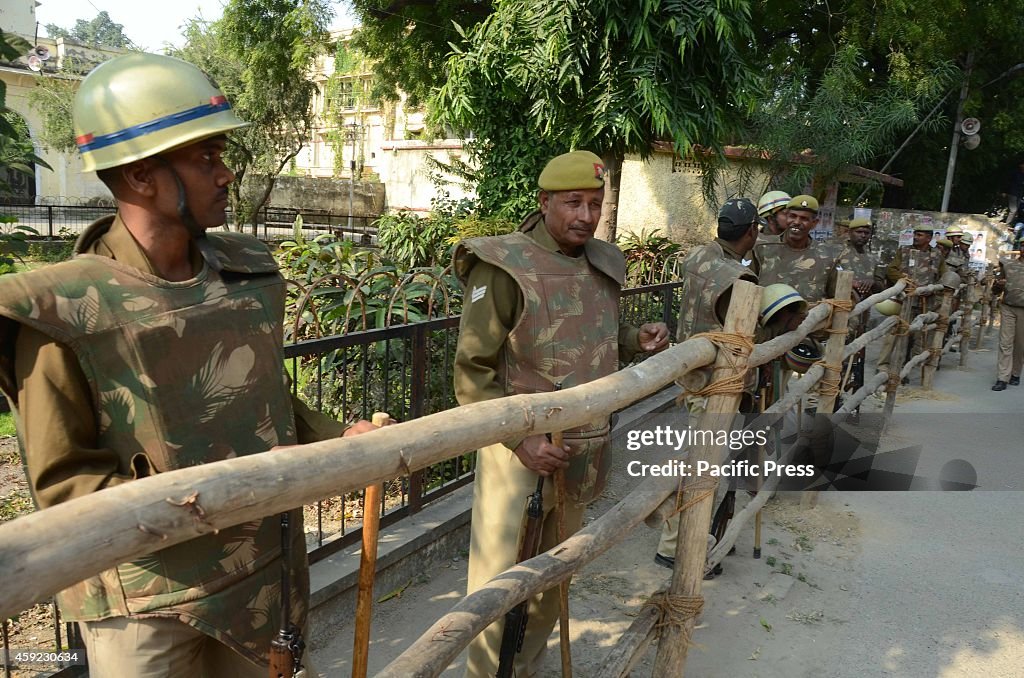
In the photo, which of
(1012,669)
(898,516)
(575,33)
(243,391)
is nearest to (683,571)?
(243,391)

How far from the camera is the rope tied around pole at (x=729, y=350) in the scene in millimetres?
2264

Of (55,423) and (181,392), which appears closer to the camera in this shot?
(55,423)

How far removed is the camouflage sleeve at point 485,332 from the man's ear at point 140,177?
3.60 feet

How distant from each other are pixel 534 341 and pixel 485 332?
6.1 inches

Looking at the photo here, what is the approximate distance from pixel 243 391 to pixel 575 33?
19.6 feet

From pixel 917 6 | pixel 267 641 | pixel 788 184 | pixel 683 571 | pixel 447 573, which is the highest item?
pixel 917 6

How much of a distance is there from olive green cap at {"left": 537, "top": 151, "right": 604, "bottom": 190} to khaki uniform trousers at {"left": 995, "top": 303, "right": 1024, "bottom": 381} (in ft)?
25.2

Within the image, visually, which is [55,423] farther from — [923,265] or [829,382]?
[923,265]

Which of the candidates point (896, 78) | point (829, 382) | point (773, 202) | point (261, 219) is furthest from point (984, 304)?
point (261, 219)

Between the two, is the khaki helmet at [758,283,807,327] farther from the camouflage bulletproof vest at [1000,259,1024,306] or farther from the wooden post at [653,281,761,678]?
the camouflage bulletproof vest at [1000,259,1024,306]

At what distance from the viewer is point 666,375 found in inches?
78.1

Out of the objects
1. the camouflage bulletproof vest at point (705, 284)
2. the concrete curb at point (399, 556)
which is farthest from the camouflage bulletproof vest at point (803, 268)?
the concrete curb at point (399, 556)

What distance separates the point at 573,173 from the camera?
238 centimetres

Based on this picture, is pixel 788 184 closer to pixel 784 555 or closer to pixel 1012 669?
pixel 784 555
